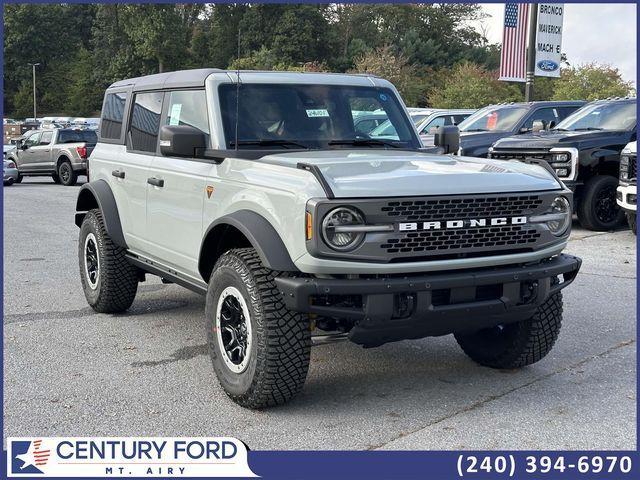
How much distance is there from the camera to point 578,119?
13578mm

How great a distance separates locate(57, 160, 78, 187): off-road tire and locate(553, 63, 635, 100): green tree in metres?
19.4

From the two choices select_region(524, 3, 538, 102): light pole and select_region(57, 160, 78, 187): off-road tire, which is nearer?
select_region(524, 3, 538, 102): light pole

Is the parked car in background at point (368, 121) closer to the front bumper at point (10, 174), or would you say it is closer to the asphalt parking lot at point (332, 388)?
the asphalt parking lot at point (332, 388)

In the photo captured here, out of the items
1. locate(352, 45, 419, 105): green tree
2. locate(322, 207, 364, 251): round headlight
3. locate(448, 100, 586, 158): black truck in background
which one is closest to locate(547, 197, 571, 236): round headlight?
locate(322, 207, 364, 251): round headlight

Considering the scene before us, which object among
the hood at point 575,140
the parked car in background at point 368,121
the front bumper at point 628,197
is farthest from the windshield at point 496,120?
the parked car in background at point 368,121

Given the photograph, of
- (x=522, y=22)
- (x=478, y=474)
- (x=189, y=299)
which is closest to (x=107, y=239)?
(x=189, y=299)

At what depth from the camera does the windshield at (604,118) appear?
12.9 meters

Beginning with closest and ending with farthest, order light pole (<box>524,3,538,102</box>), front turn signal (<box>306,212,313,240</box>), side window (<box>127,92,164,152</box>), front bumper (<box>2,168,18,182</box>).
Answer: front turn signal (<box>306,212,313,240</box>), side window (<box>127,92,164,152</box>), light pole (<box>524,3,538,102</box>), front bumper (<box>2,168,18,182</box>)

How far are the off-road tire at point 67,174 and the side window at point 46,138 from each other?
123cm

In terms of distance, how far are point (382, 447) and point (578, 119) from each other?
10487 millimetres

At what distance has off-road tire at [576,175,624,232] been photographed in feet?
40.3

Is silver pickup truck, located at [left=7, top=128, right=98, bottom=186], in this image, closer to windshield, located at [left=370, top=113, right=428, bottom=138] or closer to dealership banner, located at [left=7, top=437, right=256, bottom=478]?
windshield, located at [left=370, top=113, right=428, bottom=138]

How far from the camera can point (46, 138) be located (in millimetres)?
25406

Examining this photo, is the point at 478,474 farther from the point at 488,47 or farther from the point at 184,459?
the point at 488,47
